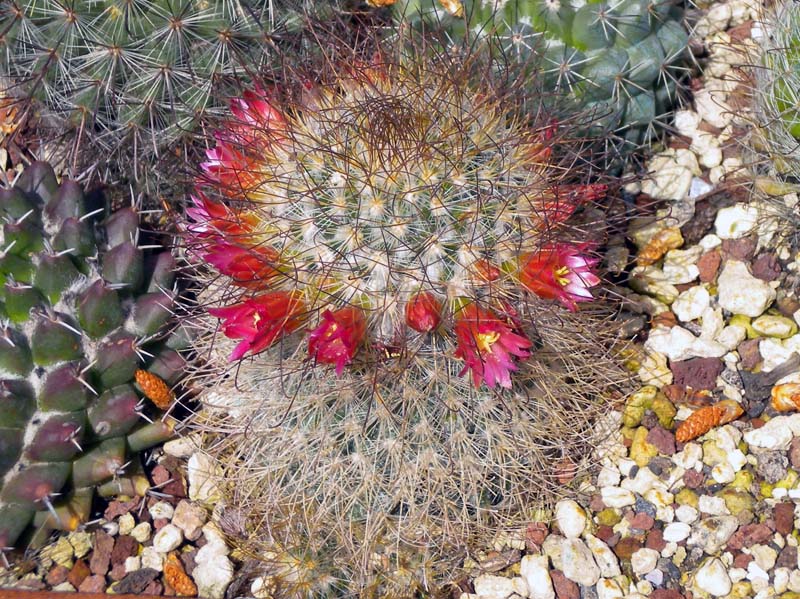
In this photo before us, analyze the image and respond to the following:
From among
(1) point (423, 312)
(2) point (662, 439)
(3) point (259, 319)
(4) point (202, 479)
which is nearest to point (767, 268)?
(2) point (662, 439)

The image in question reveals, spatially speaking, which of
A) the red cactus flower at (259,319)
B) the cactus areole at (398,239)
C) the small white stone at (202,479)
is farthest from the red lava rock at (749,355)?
the small white stone at (202,479)

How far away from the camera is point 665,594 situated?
2.12 metres

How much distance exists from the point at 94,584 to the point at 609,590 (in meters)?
1.33

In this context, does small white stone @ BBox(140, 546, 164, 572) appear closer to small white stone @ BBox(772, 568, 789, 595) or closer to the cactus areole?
the cactus areole

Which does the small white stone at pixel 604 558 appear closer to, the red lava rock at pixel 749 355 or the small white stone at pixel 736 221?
the red lava rock at pixel 749 355

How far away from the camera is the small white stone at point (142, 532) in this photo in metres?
2.42

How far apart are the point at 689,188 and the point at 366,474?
56.2 inches

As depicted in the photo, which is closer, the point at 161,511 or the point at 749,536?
the point at 749,536

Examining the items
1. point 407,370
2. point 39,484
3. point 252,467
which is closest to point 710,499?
point 407,370

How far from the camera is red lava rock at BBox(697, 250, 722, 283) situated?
2600 mm

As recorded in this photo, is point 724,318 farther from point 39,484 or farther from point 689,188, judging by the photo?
point 39,484

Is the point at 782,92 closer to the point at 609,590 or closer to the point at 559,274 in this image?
the point at 559,274

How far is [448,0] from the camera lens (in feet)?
8.14

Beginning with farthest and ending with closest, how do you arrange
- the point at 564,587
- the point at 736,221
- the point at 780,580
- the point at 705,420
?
the point at 736,221
the point at 705,420
the point at 564,587
the point at 780,580
